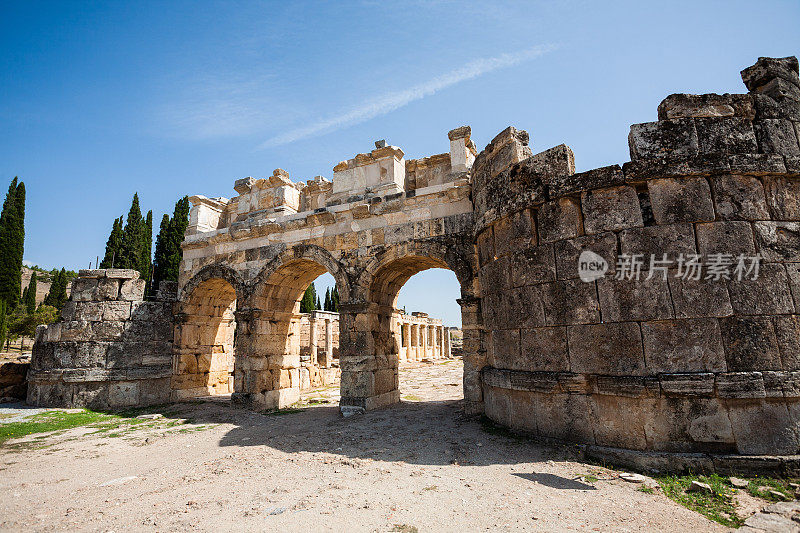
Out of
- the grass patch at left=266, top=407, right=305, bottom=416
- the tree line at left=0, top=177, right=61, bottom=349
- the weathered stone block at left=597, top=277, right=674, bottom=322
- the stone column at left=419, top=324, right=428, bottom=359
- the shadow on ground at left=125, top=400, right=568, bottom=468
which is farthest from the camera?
the stone column at left=419, top=324, right=428, bottom=359

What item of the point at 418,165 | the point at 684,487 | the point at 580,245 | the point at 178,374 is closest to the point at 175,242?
the point at 178,374

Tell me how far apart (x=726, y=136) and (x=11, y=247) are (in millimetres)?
36366

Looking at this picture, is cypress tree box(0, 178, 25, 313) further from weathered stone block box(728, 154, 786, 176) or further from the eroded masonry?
weathered stone block box(728, 154, 786, 176)

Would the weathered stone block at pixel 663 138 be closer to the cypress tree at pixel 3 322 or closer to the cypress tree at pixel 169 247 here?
the cypress tree at pixel 169 247

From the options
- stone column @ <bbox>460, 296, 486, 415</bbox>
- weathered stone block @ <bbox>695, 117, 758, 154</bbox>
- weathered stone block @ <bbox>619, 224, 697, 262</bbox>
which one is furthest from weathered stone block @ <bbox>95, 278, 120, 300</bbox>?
weathered stone block @ <bbox>695, 117, 758, 154</bbox>

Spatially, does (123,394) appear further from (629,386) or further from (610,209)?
(610,209)

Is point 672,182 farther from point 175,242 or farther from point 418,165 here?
point 175,242

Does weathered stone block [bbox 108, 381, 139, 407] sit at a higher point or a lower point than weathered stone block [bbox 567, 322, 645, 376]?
A: lower

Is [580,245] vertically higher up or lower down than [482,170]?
lower down

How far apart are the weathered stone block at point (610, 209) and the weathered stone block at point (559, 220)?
0.12 m

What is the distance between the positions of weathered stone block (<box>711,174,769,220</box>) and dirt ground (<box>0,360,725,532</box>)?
3.27 meters

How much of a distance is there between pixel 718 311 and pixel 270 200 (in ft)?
30.0

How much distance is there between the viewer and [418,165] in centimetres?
907

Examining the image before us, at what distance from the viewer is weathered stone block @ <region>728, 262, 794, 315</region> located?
14.6 ft
